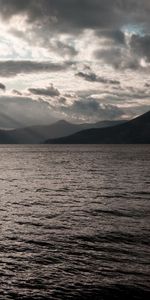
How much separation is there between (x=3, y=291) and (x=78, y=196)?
34761mm

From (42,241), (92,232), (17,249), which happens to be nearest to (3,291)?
(17,249)

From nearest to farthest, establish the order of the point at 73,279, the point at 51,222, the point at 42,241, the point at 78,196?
the point at 73,279 < the point at 42,241 < the point at 51,222 < the point at 78,196

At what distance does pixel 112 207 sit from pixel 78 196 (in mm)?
11007

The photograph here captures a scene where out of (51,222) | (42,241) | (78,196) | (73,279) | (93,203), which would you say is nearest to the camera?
(73,279)

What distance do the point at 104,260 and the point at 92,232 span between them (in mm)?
7388

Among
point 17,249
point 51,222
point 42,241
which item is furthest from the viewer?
point 51,222

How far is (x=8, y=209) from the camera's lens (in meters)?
41.7

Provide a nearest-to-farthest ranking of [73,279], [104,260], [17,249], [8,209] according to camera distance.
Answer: [73,279] < [104,260] < [17,249] < [8,209]

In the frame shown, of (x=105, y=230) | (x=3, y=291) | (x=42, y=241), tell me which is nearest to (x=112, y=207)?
(x=105, y=230)

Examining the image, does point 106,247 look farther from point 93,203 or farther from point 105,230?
point 93,203

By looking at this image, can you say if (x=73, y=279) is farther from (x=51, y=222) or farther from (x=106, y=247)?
(x=51, y=222)

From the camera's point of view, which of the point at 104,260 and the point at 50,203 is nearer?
the point at 104,260

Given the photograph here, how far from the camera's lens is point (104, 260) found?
23.1 metres

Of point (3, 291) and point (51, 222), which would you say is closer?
point (3, 291)
